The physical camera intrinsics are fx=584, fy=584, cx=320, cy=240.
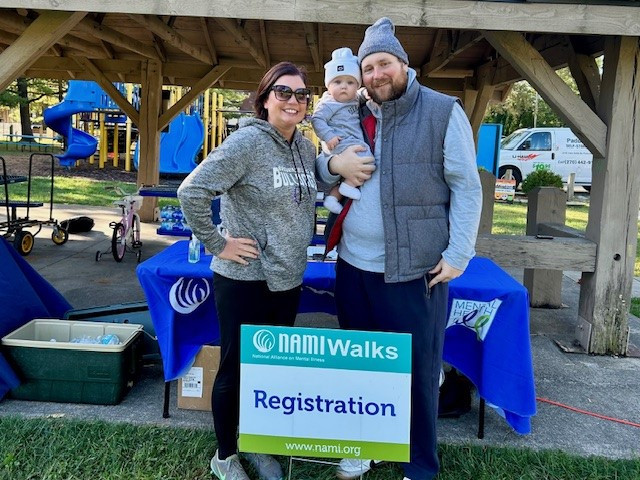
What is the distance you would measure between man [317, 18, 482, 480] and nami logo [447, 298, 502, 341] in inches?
23.7

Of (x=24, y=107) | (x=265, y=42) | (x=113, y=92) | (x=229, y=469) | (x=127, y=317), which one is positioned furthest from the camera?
(x=24, y=107)

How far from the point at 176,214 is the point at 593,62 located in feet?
14.0

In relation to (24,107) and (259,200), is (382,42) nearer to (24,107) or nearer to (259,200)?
(259,200)

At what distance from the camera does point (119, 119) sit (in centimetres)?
2019

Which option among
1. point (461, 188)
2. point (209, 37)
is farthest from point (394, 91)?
point (209, 37)

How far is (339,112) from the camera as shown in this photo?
2355mm

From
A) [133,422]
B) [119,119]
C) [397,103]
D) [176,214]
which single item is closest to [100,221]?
[176,214]

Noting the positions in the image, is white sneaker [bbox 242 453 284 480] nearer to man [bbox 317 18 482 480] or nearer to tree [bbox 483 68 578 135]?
man [bbox 317 18 482 480]

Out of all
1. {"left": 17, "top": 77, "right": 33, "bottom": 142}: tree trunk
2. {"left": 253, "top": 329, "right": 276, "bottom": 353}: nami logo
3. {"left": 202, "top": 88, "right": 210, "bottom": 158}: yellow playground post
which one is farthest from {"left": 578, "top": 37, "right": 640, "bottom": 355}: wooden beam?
{"left": 17, "top": 77, "right": 33, "bottom": 142}: tree trunk

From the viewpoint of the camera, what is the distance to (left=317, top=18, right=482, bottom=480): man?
210cm

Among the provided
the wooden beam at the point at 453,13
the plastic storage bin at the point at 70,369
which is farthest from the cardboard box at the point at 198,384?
the wooden beam at the point at 453,13

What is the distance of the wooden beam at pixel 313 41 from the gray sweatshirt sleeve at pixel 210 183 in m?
4.39

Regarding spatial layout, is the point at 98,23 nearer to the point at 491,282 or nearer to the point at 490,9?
the point at 490,9

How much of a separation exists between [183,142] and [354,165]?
17.8m
